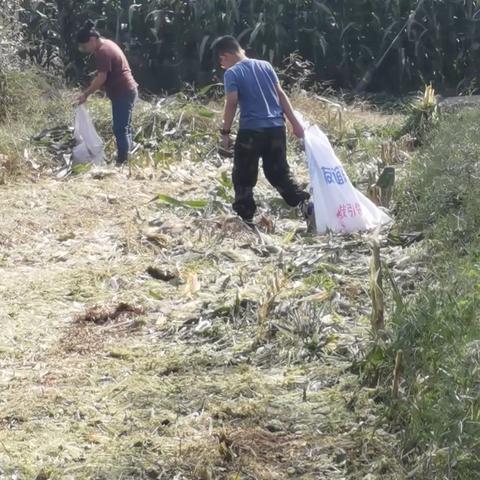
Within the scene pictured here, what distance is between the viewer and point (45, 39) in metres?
15.6

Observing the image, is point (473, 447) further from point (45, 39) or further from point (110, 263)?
point (45, 39)

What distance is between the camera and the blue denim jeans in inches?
411

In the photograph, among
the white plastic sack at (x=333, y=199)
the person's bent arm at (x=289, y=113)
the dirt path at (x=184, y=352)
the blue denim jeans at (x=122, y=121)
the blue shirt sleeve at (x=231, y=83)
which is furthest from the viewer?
the blue denim jeans at (x=122, y=121)

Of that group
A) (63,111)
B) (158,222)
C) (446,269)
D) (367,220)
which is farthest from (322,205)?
(63,111)

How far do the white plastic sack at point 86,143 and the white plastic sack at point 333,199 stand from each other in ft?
11.2

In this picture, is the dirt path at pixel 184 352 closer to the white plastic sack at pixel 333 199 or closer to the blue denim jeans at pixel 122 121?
the white plastic sack at pixel 333 199

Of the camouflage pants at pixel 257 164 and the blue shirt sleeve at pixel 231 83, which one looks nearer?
the blue shirt sleeve at pixel 231 83

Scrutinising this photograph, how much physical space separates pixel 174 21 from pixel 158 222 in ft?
25.4

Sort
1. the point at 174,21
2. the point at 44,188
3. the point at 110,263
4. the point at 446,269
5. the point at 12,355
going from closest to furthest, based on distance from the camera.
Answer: the point at 446,269, the point at 12,355, the point at 110,263, the point at 44,188, the point at 174,21

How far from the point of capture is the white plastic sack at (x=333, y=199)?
7438mm

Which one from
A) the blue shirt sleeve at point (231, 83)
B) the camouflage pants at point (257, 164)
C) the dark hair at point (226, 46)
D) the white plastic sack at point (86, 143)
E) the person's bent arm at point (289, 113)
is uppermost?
the dark hair at point (226, 46)

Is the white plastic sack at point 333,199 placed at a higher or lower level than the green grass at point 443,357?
lower

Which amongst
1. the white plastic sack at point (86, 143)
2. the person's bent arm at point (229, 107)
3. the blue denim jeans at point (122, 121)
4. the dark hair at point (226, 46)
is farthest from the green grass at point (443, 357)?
the white plastic sack at point (86, 143)

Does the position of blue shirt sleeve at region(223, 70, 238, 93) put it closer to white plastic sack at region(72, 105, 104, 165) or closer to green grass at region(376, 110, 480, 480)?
green grass at region(376, 110, 480, 480)
